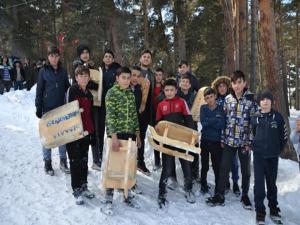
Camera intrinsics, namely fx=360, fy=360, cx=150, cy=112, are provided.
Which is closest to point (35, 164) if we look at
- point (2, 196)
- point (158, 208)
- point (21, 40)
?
point (2, 196)

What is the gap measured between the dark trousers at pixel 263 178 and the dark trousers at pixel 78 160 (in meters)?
2.55

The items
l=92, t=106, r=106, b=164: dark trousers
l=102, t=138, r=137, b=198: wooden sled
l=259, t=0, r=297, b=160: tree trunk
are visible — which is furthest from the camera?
l=259, t=0, r=297, b=160: tree trunk

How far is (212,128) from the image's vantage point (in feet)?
19.2

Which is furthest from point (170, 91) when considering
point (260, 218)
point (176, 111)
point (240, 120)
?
point (260, 218)

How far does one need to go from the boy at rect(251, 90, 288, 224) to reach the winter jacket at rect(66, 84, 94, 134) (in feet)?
8.08

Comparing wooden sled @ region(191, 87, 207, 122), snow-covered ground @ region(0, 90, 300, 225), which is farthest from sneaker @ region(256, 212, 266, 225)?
wooden sled @ region(191, 87, 207, 122)

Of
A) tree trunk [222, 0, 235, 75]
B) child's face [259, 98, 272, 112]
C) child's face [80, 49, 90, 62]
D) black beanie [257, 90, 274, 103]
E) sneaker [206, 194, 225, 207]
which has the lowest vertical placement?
sneaker [206, 194, 225, 207]

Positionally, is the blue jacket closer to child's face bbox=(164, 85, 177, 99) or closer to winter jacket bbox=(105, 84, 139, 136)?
child's face bbox=(164, 85, 177, 99)

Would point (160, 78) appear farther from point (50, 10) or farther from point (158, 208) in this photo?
point (50, 10)

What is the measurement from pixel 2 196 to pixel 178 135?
9.38 feet

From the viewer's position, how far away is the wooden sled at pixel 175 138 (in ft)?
17.6

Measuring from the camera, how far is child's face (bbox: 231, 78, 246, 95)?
549 cm

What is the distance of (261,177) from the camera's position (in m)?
5.26

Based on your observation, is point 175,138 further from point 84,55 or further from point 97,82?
point 84,55
